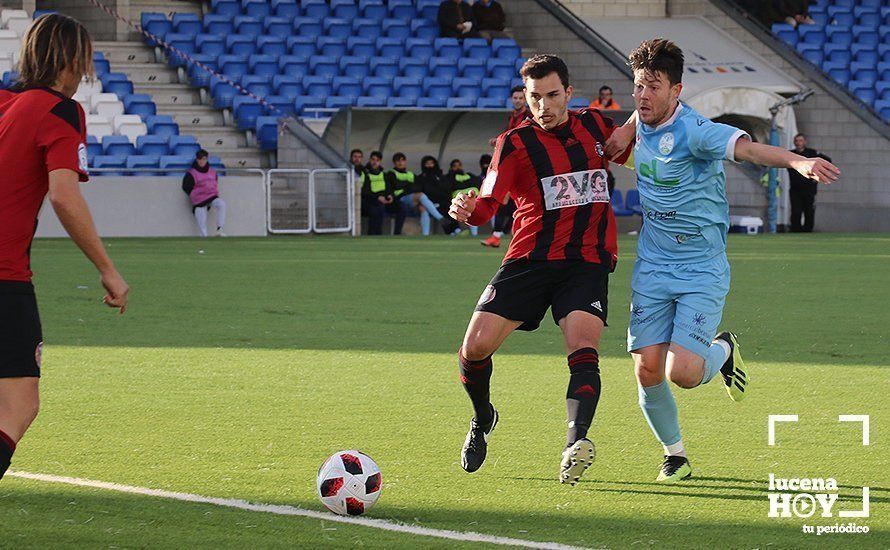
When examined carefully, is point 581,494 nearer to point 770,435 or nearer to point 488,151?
point 770,435

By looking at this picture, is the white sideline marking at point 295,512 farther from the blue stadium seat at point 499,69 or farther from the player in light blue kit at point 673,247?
the blue stadium seat at point 499,69

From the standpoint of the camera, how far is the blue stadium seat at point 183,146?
2494 cm

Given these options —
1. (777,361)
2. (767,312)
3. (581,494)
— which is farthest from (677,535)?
(767,312)

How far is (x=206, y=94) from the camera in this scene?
88.6 feet

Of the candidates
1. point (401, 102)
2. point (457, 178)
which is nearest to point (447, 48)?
point (401, 102)

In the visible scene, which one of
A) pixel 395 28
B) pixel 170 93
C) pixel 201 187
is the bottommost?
pixel 201 187

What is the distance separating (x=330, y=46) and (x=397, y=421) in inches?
853

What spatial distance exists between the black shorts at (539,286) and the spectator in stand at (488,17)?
24406mm

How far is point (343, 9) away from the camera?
1169 inches

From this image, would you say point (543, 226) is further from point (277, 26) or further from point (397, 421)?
point (277, 26)

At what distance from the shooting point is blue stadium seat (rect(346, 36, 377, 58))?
1125 inches

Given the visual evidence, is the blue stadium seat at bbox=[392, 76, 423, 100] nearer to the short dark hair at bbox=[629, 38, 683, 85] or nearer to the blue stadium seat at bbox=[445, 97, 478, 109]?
the blue stadium seat at bbox=[445, 97, 478, 109]

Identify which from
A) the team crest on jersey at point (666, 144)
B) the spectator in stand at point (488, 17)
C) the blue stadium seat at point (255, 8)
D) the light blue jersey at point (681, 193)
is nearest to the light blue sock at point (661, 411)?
the light blue jersey at point (681, 193)

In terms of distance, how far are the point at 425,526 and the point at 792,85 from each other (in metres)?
27.5
